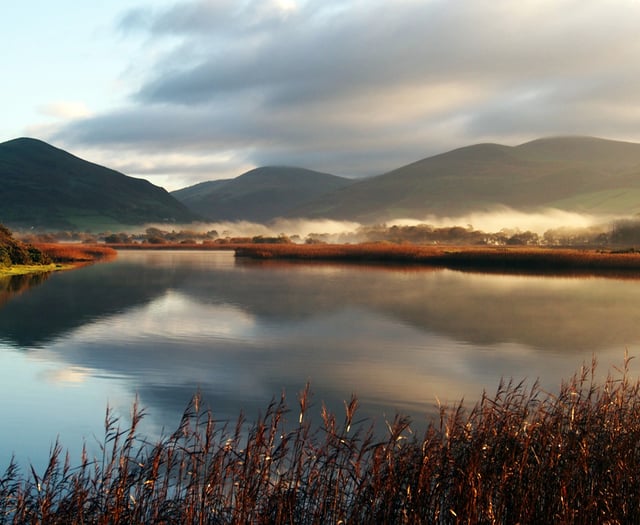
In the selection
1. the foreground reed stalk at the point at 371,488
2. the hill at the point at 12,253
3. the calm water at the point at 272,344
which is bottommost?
the calm water at the point at 272,344

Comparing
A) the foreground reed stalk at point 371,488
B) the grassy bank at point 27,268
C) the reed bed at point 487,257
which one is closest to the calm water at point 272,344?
the foreground reed stalk at point 371,488

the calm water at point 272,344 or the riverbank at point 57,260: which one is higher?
the riverbank at point 57,260

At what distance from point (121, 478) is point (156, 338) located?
1981 centimetres

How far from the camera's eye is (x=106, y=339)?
26906 millimetres

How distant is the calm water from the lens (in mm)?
16719

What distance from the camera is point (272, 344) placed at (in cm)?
2638

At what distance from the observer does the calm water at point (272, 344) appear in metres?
16.7

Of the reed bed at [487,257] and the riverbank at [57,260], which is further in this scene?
the reed bed at [487,257]

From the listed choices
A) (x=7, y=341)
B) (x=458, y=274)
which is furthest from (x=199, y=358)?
(x=458, y=274)

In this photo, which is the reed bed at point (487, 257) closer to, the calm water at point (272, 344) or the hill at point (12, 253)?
the calm water at point (272, 344)

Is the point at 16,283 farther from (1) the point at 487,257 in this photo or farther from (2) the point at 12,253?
(1) the point at 487,257

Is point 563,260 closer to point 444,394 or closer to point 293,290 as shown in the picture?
point 293,290

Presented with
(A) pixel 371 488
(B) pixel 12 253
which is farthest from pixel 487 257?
(A) pixel 371 488

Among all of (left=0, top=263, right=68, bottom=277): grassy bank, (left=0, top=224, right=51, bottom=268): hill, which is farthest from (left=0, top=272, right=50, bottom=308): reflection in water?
(left=0, top=224, right=51, bottom=268): hill
